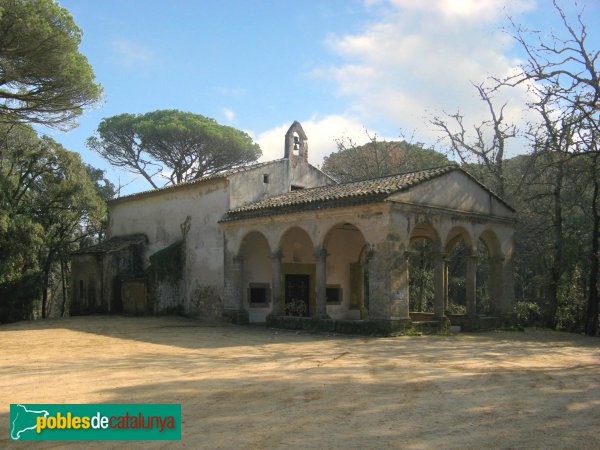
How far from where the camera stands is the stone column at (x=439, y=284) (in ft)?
55.9

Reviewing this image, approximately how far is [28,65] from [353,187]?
10723 mm

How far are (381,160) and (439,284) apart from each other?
13245 mm

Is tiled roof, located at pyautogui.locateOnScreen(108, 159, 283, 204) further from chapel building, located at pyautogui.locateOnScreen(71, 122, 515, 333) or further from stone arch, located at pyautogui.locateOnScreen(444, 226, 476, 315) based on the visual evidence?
stone arch, located at pyautogui.locateOnScreen(444, 226, 476, 315)

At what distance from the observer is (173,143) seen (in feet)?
114

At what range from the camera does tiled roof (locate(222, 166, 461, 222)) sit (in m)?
15.9

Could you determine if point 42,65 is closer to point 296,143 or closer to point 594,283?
point 296,143

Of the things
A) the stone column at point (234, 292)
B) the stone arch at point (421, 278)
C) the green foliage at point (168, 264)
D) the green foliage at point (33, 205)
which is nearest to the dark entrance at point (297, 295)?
the stone column at point (234, 292)

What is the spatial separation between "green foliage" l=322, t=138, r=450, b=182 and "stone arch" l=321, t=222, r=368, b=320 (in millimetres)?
Result: 7244

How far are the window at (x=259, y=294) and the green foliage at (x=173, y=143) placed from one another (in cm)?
1627

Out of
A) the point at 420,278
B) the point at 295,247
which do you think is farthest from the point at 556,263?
the point at 295,247

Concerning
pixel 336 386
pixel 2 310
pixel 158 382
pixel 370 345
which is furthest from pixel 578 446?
pixel 2 310

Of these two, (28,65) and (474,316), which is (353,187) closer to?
(474,316)

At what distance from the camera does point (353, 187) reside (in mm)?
18266

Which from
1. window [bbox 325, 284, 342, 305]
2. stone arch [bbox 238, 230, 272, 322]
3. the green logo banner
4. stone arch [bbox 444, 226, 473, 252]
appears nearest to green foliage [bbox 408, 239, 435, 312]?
window [bbox 325, 284, 342, 305]
